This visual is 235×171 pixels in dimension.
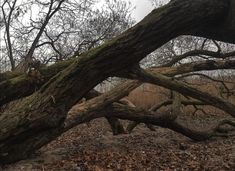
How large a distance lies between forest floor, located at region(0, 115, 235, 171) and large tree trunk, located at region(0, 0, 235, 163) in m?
1.15

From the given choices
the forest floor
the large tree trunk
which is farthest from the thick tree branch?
the large tree trunk

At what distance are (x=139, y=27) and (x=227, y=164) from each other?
3194 millimetres

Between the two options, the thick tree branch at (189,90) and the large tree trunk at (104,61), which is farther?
the thick tree branch at (189,90)

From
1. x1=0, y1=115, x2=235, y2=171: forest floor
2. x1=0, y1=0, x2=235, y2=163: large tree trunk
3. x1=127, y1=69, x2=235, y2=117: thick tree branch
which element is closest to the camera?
x1=0, y1=0, x2=235, y2=163: large tree trunk

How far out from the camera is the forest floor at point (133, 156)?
21.8 ft

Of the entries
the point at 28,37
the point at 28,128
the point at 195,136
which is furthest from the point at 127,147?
the point at 28,37

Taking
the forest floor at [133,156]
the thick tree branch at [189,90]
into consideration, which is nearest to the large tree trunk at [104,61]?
the forest floor at [133,156]

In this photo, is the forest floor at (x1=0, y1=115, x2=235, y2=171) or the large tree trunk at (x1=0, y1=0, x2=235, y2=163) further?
the forest floor at (x1=0, y1=115, x2=235, y2=171)

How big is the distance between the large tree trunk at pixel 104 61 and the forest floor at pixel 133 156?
45.4 inches

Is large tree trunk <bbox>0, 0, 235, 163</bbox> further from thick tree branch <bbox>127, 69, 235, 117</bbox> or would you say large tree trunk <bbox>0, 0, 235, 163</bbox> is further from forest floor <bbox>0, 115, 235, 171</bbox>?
thick tree branch <bbox>127, 69, 235, 117</bbox>

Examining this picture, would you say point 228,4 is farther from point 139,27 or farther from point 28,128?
point 28,128

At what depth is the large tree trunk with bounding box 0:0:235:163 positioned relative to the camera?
507 centimetres

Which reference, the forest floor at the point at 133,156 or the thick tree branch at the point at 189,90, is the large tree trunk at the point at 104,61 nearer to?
the forest floor at the point at 133,156

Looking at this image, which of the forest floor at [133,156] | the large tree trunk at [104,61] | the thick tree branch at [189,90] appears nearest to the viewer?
the large tree trunk at [104,61]
